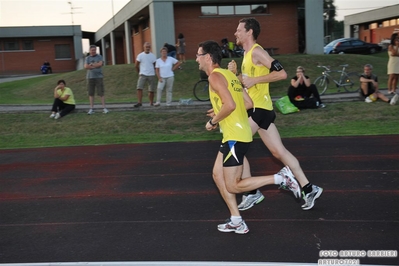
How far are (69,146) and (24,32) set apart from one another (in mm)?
43978

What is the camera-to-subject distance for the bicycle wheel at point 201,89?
55.4 feet

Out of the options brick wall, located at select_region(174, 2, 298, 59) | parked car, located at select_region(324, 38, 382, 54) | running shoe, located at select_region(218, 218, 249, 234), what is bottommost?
running shoe, located at select_region(218, 218, 249, 234)

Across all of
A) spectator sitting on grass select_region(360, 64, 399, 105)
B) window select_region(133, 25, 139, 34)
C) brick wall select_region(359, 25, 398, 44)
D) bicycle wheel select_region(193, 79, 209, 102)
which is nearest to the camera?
spectator sitting on grass select_region(360, 64, 399, 105)

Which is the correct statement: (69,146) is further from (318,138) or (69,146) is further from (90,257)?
(90,257)

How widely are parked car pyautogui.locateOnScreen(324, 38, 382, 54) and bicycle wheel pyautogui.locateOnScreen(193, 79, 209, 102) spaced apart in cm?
2485

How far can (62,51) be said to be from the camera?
5394 centimetres

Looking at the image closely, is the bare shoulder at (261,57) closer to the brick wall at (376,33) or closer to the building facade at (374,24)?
the building facade at (374,24)

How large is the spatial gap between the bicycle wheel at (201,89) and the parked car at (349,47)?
24.9 metres

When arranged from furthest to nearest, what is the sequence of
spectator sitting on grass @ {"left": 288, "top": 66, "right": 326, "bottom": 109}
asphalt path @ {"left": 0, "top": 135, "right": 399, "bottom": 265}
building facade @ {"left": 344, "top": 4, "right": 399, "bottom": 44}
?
building facade @ {"left": 344, "top": 4, "right": 399, "bottom": 44}
spectator sitting on grass @ {"left": 288, "top": 66, "right": 326, "bottom": 109}
asphalt path @ {"left": 0, "top": 135, "right": 399, "bottom": 265}

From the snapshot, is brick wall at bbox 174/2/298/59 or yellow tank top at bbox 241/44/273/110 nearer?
yellow tank top at bbox 241/44/273/110

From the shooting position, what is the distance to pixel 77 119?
1452 centimetres

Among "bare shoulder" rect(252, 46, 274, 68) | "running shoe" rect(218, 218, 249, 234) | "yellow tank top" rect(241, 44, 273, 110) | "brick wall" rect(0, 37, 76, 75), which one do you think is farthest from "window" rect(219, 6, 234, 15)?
"running shoe" rect(218, 218, 249, 234)

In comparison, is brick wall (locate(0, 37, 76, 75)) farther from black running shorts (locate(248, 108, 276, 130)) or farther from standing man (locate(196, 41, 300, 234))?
standing man (locate(196, 41, 300, 234))

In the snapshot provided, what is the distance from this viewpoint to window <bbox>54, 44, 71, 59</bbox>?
53.7 meters
